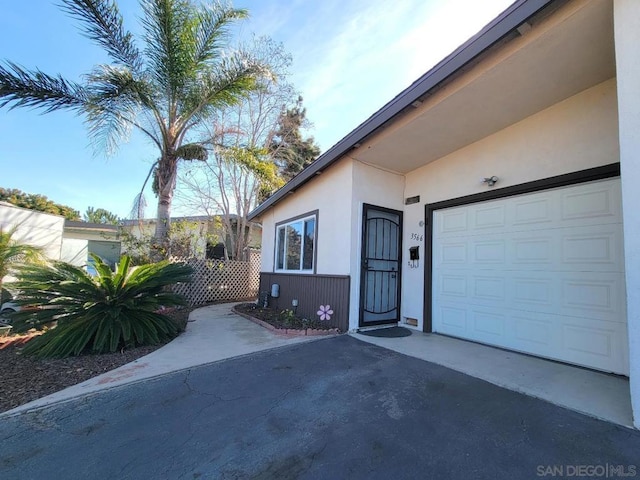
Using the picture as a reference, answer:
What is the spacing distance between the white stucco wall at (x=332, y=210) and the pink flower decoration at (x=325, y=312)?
0.67m

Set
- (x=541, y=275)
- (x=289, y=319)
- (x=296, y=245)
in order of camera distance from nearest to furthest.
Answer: (x=541, y=275), (x=289, y=319), (x=296, y=245)

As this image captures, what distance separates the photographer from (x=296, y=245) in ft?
25.2

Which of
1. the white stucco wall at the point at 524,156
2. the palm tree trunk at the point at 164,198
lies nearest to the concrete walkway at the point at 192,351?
the palm tree trunk at the point at 164,198

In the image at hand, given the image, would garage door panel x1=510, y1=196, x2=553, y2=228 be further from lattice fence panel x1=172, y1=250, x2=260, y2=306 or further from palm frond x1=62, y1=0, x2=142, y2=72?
palm frond x1=62, y1=0, x2=142, y2=72

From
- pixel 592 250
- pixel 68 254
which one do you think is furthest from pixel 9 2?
pixel 592 250

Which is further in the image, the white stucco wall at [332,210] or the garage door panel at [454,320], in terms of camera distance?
the white stucco wall at [332,210]

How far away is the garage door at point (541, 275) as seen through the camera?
3.55 metres

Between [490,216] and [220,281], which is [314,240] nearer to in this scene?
[490,216]

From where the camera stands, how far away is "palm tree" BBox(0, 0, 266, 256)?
6066 mm

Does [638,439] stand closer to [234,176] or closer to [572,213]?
[572,213]

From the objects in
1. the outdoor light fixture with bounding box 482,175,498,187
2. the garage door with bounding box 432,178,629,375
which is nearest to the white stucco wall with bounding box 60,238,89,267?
the garage door with bounding box 432,178,629,375

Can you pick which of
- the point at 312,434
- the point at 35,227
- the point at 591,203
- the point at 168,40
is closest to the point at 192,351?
the point at 312,434

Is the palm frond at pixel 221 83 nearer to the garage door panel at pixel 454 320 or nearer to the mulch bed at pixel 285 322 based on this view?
the mulch bed at pixel 285 322

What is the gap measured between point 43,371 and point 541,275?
6320 mm
